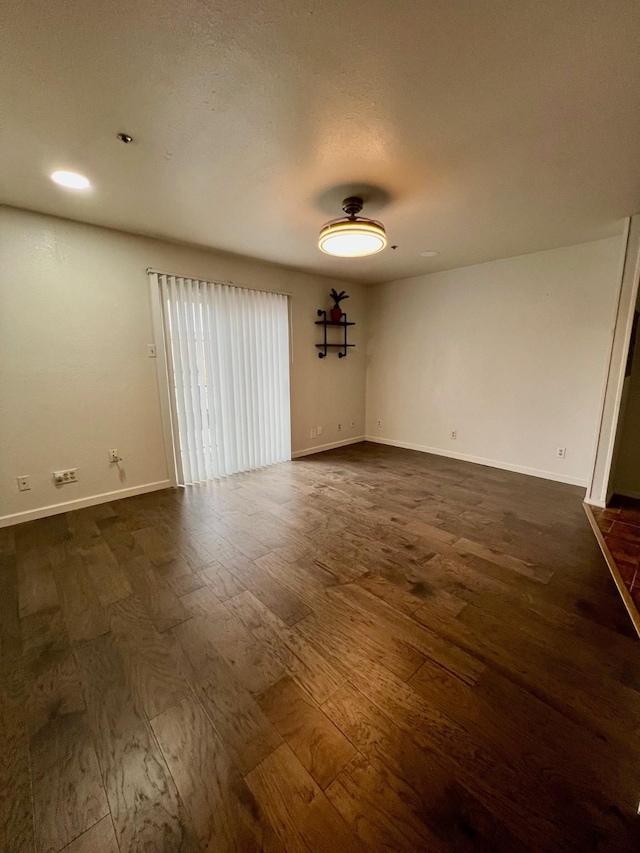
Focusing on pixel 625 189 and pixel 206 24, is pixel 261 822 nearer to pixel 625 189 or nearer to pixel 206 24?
pixel 206 24

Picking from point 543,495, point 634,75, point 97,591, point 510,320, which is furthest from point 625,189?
point 97,591

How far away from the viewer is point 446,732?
1177mm

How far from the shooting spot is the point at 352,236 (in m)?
2.29

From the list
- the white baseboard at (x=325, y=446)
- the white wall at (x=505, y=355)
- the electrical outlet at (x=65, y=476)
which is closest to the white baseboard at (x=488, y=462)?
the white wall at (x=505, y=355)

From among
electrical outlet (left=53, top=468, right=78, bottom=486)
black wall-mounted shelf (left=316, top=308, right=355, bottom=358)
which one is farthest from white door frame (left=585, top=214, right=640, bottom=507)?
electrical outlet (left=53, top=468, right=78, bottom=486)

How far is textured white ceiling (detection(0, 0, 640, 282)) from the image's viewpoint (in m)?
1.15

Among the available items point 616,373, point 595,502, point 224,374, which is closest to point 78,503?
point 224,374

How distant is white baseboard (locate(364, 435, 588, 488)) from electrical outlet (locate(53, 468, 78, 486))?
4093 mm

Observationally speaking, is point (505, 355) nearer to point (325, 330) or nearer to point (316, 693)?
point (325, 330)

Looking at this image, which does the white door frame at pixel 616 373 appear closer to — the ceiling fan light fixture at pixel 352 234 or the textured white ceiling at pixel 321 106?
the textured white ceiling at pixel 321 106

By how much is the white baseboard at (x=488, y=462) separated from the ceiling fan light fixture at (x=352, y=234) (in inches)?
119

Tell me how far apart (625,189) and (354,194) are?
1833 millimetres

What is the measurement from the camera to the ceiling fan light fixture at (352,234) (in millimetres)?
2236

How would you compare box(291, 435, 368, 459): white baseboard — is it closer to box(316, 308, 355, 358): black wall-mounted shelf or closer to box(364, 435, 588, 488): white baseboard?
box(364, 435, 588, 488): white baseboard
